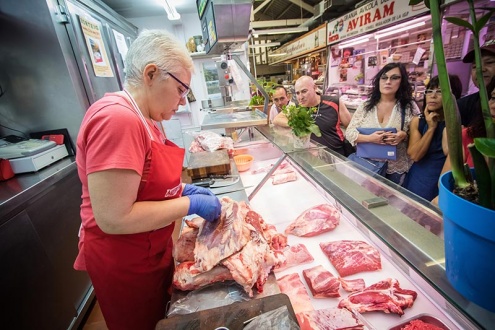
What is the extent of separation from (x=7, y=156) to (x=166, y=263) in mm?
2193

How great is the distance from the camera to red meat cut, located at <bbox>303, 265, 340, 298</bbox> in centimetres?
125

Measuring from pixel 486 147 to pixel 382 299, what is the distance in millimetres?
985

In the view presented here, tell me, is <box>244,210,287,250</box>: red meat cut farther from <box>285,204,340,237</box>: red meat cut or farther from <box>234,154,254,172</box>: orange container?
<box>234,154,254,172</box>: orange container

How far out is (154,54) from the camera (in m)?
1.12

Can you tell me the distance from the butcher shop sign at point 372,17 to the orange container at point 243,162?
391cm

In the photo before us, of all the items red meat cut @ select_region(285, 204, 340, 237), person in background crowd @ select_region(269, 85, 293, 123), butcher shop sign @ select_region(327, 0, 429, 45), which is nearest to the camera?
red meat cut @ select_region(285, 204, 340, 237)

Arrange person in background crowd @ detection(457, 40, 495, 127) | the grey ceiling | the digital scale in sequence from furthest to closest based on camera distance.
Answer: the grey ceiling, the digital scale, person in background crowd @ detection(457, 40, 495, 127)

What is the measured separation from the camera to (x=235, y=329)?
0.87 meters

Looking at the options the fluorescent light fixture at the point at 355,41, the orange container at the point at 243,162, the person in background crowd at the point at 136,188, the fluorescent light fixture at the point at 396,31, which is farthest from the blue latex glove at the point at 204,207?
the fluorescent light fixture at the point at 355,41

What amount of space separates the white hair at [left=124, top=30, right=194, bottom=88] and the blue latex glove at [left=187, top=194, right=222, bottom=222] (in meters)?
0.67

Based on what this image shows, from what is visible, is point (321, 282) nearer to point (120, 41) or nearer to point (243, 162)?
point (243, 162)

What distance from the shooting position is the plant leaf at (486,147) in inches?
17.6

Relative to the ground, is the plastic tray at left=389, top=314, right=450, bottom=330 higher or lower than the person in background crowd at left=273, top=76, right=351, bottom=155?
lower

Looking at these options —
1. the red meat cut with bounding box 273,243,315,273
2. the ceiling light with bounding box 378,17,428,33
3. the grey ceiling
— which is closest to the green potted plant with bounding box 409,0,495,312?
the red meat cut with bounding box 273,243,315,273
